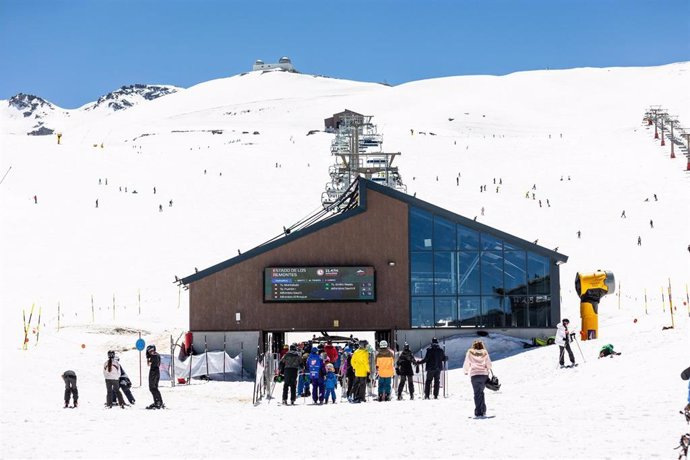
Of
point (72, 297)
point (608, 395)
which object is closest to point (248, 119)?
point (72, 297)

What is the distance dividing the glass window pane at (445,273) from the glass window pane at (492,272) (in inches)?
34.2

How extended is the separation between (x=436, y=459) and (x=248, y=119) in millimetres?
176606

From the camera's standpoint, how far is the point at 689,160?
82.4 meters

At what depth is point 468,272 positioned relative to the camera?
3453cm

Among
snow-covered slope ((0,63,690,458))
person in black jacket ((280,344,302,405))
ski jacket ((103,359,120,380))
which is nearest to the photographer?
snow-covered slope ((0,63,690,458))

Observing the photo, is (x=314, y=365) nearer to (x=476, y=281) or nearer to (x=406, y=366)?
(x=406, y=366)

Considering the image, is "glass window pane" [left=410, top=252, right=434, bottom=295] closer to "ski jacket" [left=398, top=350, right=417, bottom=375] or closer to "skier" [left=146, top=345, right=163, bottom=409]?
"ski jacket" [left=398, top=350, right=417, bottom=375]

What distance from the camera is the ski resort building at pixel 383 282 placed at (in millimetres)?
34500

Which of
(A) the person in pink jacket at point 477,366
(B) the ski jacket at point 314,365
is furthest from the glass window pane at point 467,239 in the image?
(A) the person in pink jacket at point 477,366

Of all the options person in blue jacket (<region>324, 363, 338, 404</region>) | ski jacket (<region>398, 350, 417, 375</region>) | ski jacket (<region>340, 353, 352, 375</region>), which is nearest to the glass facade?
ski jacket (<region>340, 353, 352, 375</region>)

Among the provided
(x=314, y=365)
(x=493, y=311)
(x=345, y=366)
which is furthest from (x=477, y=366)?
(x=493, y=311)

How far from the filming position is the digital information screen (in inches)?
1382

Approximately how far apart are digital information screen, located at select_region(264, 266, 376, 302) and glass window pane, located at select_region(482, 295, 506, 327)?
3403 millimetres

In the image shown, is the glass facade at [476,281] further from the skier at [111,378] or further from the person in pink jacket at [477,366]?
the person in pink jacket at [477,366]
